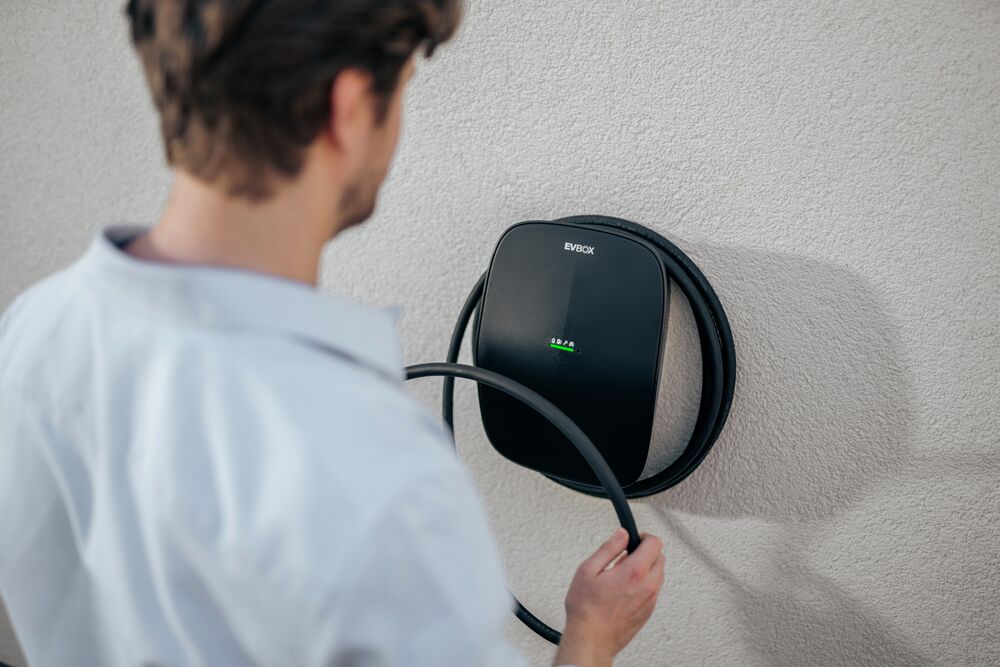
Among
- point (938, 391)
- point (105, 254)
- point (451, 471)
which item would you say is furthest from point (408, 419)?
point (938, 391)

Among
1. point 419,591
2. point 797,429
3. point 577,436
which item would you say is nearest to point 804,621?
point 797,429

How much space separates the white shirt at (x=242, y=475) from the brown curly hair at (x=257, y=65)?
68 mm

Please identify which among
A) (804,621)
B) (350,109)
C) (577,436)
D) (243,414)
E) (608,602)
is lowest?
(804,621)

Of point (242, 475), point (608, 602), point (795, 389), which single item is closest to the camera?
point (242, 475)

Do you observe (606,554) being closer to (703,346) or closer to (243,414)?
(703,346)

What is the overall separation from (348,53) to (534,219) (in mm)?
391

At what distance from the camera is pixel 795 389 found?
2.30 ft

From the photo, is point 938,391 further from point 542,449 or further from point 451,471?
point 451,471

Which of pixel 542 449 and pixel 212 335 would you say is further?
pixel 542 449

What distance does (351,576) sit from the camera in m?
0.32

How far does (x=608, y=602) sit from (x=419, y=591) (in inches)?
11.3

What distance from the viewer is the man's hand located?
558 millimetres

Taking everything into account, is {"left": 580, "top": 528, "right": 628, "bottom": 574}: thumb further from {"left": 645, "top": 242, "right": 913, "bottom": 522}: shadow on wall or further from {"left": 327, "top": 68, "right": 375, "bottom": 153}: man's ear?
{"left": 327, "top": 68, "right": 375, "bottom": 153}: man's ear

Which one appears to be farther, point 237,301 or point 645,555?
point 645,555
